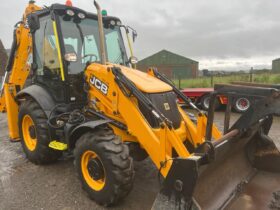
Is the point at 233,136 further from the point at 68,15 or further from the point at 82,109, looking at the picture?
the point at 68,15

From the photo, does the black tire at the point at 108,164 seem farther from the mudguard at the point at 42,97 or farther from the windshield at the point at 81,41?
the windshield at the point at 81,41

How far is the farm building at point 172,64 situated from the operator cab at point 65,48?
106 feet

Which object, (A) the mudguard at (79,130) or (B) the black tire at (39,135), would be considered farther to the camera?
(B) the black tire at (39,135)

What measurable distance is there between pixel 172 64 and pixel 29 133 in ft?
114

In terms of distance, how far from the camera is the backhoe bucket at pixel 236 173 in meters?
2.88

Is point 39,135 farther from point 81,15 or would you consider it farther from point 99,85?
point 81,15

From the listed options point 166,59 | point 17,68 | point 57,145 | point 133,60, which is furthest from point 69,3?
point 166,59

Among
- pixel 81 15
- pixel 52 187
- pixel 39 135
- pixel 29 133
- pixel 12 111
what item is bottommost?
pixel 52 187

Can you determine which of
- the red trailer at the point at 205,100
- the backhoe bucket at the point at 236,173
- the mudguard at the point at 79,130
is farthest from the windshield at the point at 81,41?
the red trailer at the point at 205,100

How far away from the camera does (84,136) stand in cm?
394

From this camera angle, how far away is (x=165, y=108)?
412 cm

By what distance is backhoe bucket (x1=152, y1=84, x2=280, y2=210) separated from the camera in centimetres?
288

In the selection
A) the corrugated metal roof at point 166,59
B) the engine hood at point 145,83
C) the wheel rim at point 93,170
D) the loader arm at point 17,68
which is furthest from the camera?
the corrugated metal roof at point 166,59

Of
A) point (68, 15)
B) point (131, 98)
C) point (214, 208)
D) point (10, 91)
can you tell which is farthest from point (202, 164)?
point (10, 91)
